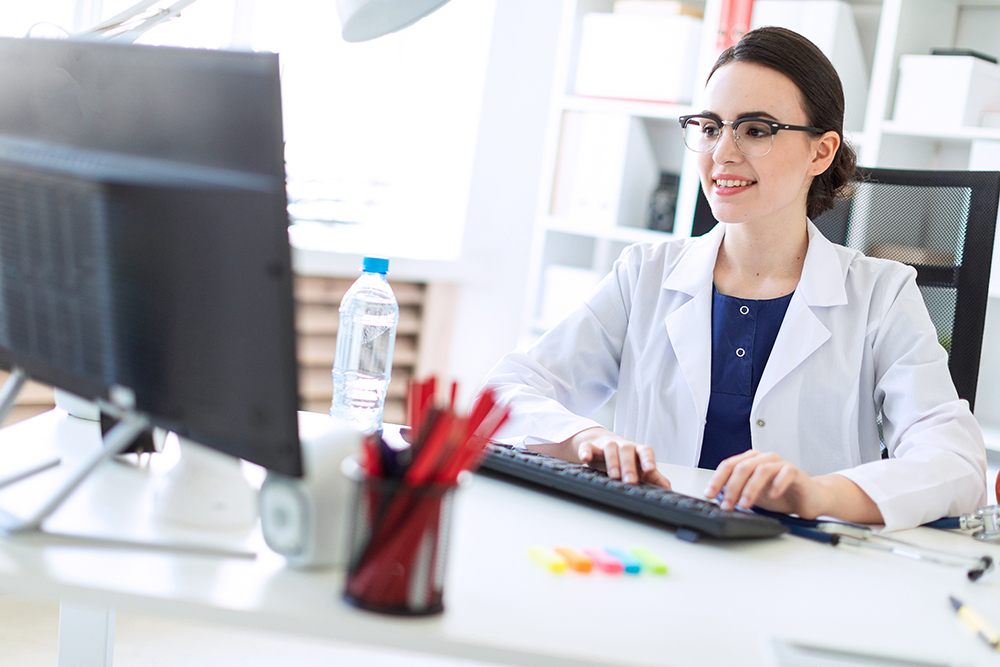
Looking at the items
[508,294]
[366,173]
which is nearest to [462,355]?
[508,294]

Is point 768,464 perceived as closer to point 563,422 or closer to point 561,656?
point 563,422

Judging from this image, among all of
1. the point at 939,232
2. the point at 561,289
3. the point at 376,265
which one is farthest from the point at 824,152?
the point at 561,289

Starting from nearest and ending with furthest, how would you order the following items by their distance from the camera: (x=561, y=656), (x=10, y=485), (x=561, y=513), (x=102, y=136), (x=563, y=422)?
(x=561, y=656) < (x=102, y=136) < (x=10, y=485) < (x=561, y=513) < (x=563, y=422)

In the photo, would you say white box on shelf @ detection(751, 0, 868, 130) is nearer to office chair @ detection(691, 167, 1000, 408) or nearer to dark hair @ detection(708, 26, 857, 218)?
office chair @ detection(691, 167, 1000, 408)

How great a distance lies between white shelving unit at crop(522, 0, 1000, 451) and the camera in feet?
9.82

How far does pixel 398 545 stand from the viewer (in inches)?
34.3

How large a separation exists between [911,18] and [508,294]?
1.57 m

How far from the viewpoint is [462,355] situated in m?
3.94

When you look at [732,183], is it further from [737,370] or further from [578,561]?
[578,561]

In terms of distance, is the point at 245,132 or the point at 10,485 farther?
the point at 10,485

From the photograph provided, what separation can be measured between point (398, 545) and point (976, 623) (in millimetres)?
541

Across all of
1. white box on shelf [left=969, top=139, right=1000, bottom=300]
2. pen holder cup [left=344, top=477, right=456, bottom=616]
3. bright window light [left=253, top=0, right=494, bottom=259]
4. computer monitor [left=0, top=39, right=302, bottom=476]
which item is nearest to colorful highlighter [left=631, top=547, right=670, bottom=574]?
pen holder cup [left=344, top=477, right=456, bottom=616]

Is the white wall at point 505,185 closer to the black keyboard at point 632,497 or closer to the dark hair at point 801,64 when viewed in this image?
the dark hair at point 801,64

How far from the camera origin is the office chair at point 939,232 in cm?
196
